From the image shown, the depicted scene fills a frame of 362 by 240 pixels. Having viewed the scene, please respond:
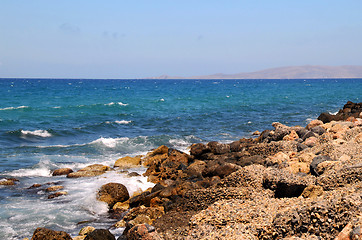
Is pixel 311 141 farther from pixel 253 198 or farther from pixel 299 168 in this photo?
pixel 253 198

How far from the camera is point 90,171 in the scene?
1546 cm

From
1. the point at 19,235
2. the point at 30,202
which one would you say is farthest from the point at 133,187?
the point at 19,235

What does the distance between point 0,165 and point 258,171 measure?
41.3 feet

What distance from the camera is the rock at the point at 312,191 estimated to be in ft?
25.0

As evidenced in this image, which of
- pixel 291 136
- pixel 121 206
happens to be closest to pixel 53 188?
pixel 121 206

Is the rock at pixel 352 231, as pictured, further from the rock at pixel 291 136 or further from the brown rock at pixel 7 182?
the brown rock at pixel 7 182

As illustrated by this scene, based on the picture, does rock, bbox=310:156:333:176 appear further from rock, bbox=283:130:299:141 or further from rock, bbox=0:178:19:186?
rock, bbox=0:178:19:186

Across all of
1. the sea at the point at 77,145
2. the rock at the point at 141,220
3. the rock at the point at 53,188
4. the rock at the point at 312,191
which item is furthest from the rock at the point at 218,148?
the rock at the point at 312,191

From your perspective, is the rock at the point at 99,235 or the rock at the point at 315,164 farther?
the rock at the point at 315,164

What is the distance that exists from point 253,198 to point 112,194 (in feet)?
17.9

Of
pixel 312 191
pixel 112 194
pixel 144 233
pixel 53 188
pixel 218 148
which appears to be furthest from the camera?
pixel 218 148

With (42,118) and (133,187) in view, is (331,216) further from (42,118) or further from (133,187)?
(42,118)

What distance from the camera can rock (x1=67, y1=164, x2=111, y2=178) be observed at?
49.5ft

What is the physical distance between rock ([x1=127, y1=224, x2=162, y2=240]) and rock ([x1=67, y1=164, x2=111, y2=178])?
8.16m
